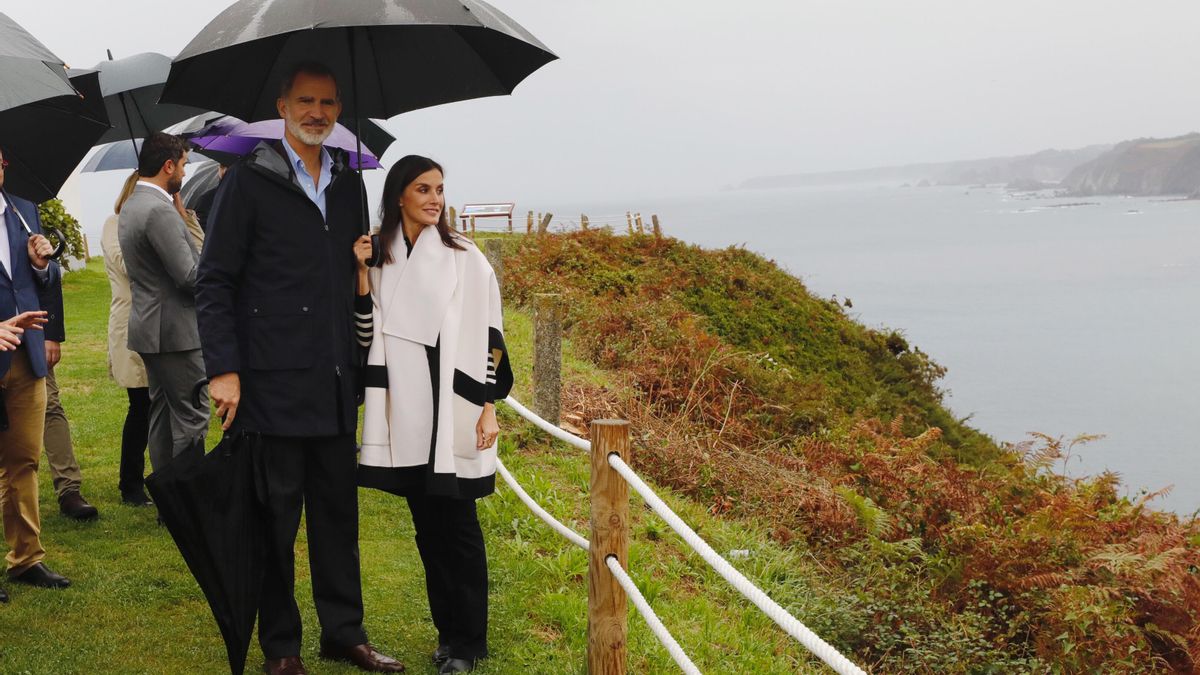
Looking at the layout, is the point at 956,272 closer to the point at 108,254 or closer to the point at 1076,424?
the point at 1076,424

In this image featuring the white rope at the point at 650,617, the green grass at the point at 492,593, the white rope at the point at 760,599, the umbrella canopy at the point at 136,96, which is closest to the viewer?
the white rope at the point at 760,599

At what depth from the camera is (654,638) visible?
507 cm

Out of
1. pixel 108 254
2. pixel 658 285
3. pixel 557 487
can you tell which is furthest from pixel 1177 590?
pixel 658 285

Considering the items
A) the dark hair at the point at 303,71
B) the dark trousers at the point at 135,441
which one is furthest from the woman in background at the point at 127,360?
the dark hair at the point at 303,71

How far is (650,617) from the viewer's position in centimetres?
392

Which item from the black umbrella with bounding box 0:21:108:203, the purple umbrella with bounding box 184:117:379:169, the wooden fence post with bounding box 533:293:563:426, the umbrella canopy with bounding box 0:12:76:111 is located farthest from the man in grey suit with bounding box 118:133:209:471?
the wooden fence post with bounding box 533:293:563:426

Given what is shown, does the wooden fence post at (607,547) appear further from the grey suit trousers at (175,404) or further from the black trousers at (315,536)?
the grey suit trousers at (175,404)

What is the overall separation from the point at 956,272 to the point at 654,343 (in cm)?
10162

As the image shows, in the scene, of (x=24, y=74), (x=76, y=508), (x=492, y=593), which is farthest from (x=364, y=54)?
(x=76, y=508)

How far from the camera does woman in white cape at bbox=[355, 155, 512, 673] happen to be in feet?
13.0

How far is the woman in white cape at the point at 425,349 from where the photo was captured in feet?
13.0

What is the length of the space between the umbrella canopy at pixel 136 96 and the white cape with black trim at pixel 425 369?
2.88 meters

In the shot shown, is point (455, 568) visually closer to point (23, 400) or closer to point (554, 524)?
point (554, 524)

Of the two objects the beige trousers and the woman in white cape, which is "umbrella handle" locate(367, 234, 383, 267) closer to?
the woman in white cape
